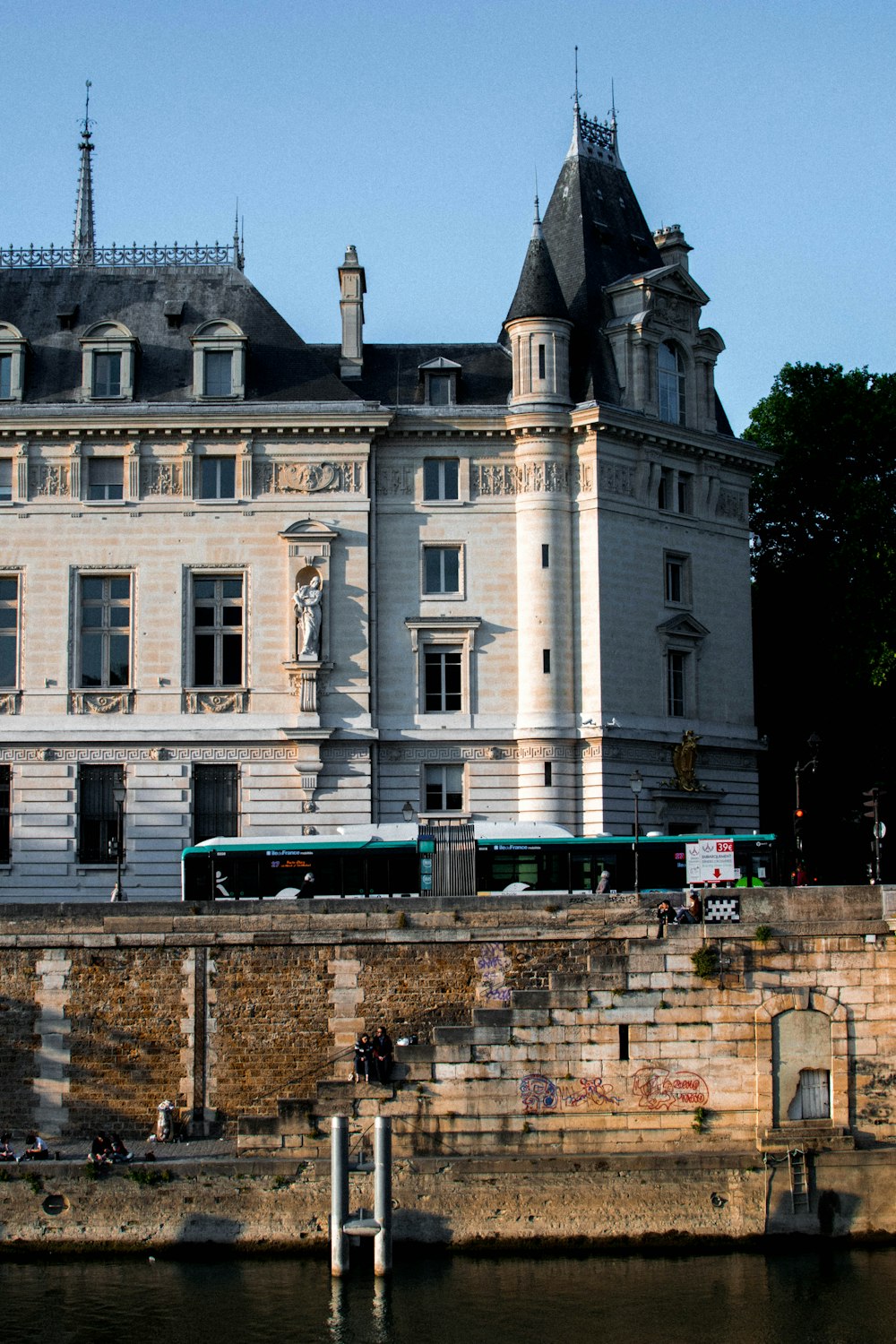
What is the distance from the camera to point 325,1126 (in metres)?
34.7

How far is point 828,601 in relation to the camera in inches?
2350

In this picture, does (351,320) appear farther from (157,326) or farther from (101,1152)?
(101,1152)

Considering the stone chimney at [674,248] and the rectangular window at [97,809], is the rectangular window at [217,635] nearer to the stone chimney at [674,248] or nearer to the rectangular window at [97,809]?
the rectangular window at [97,809]

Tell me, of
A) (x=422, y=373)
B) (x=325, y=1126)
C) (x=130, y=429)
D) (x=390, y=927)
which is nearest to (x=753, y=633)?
(x=422, y=373)

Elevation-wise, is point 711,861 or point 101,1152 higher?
point 711,861

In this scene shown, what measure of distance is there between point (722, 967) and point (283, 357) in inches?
1008

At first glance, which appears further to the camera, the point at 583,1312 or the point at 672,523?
the point at 672,523

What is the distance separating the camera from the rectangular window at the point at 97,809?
50750 millimetres

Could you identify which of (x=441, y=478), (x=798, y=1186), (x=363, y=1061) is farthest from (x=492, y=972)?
(x=441, y=478)

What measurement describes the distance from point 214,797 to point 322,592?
6.38 metres

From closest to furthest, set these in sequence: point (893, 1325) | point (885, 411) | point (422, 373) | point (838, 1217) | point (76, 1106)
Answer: point (893, 1325), point (838, 1217), point (76, 1106), point (422, 373), point (885, 411)

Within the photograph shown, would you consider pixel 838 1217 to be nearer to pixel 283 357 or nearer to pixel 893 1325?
pixel 893 1325

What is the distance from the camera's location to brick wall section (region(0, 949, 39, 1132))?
1490 inches

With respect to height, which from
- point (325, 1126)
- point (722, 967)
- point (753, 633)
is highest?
point (753, 633)
